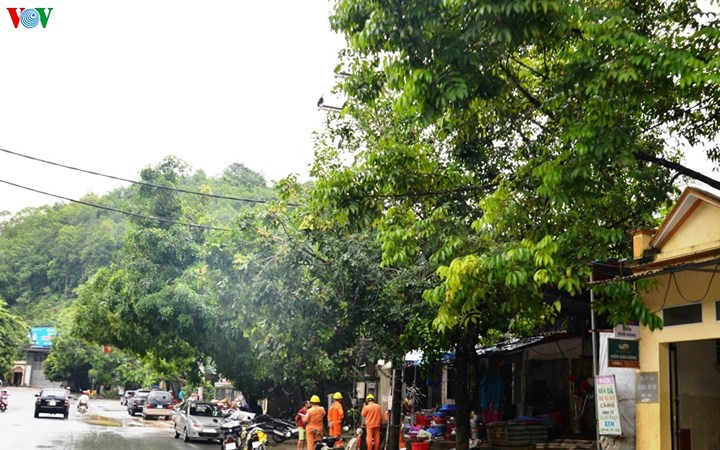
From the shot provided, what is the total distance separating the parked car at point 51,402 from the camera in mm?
37781

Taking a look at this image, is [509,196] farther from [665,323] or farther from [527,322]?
[527,322]

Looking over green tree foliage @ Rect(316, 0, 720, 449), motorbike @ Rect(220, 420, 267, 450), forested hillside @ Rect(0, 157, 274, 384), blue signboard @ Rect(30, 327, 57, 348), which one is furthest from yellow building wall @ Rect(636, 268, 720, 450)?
blue signboard @ Rect(30, 327, 57, 348)

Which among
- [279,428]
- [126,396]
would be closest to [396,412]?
[279,428]

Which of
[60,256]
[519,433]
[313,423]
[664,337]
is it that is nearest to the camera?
[664,337]

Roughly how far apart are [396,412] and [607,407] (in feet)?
28.7

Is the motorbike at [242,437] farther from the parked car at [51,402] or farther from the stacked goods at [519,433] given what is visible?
the parked car at [51,402]

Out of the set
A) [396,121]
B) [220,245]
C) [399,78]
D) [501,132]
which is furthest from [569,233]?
[220,245]

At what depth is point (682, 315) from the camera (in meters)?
11.4

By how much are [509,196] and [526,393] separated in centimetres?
1236

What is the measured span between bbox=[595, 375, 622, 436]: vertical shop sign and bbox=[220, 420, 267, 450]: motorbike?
9617 mm

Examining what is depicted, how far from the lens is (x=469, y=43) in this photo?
9.44m

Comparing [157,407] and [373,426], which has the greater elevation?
[373,426]

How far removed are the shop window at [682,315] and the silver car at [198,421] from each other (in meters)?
18.0

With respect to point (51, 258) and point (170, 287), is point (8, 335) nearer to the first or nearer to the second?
point (170, 287)
